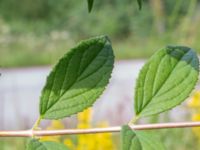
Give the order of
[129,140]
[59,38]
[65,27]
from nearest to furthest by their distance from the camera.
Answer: [129,140] < [59,38] < [65,27]

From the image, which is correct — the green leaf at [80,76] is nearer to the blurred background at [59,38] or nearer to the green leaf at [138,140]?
the green leaf at [138,140]

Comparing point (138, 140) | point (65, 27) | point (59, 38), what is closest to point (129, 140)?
point (138, 140)

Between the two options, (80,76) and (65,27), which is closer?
(80,76)

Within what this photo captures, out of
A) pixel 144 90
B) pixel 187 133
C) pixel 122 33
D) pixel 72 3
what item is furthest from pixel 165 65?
pixel 72 3

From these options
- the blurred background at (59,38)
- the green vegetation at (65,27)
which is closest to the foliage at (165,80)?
the blurred background at (59,38)

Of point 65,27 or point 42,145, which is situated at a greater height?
point 65,27

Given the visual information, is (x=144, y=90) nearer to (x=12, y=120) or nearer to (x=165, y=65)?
(x=165, y=65)

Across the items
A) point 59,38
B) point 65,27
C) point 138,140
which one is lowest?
point 138,140

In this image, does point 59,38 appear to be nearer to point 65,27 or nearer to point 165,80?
point 65,27
